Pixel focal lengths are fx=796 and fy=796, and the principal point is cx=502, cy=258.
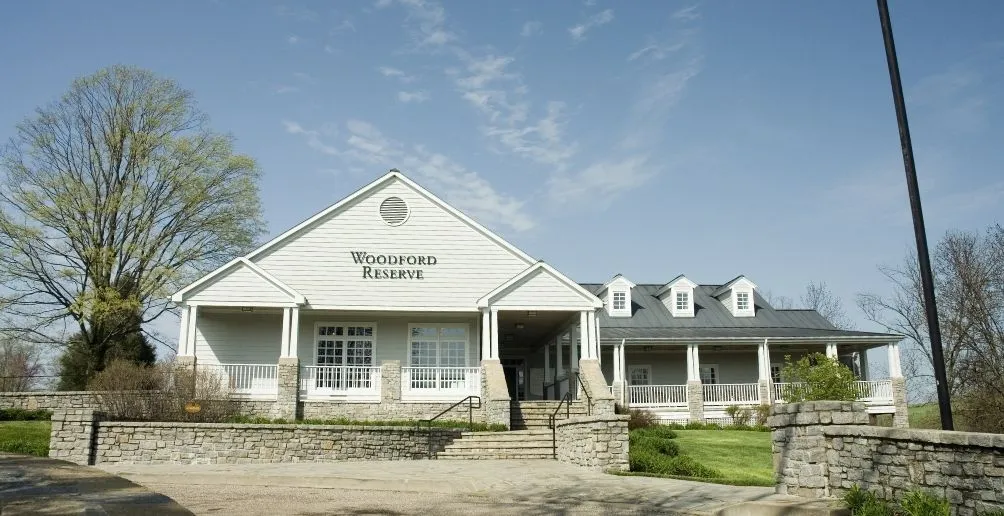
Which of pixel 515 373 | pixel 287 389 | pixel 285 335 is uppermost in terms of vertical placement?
pixel 285 335

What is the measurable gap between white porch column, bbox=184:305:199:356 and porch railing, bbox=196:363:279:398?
488 mm

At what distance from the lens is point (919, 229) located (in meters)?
9.70

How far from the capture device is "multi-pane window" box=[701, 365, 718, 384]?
32.2 metres

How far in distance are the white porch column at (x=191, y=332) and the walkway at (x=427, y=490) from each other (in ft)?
22.2

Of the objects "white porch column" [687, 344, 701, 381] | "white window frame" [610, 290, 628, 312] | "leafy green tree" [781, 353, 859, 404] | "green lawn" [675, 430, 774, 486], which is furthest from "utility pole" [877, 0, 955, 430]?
"white window frame" [610, 290, 628, 312]

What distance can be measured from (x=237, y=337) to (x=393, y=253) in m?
5.35

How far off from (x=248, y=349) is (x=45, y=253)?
1251 cm

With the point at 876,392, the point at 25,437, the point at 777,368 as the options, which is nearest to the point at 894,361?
the point at 876,392

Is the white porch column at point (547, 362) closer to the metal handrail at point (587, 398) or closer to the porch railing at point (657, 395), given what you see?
the porch railing at point (657, 395)

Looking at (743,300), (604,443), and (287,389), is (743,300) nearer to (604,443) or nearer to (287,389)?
(287,389)

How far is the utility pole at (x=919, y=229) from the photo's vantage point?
9.25 meters

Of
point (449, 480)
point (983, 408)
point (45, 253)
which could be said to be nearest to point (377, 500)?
point (449, 480)

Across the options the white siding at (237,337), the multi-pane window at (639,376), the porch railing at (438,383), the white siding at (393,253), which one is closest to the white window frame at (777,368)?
the multi-pane window at (639,376)

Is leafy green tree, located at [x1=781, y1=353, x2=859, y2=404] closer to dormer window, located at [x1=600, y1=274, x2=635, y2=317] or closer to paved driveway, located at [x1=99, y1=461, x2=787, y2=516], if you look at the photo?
paved driveway, located at [x1=99, y1=461, x2=787, y2=516]
